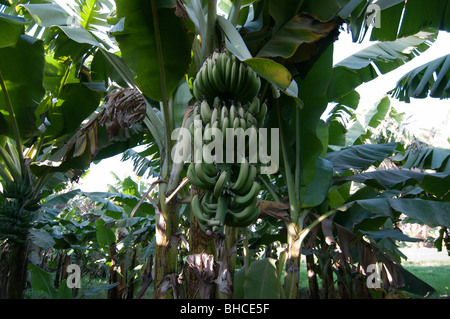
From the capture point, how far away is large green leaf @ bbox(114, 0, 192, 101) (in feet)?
6.55

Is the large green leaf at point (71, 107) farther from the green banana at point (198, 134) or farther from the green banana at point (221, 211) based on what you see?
the green banana at point (221, 211)

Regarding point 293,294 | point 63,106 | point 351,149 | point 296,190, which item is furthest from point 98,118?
point 351,149

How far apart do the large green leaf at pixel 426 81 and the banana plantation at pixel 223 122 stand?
2 centimetres

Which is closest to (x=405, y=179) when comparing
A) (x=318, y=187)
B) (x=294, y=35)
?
(x=318, y=187)

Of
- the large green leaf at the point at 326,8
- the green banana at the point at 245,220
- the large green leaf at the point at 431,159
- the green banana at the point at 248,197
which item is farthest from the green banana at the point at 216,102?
the large green leaf at the point at 431,159

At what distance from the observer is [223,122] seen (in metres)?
1.62

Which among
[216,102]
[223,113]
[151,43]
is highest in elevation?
[151,43]

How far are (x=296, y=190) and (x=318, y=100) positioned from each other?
2.54ft

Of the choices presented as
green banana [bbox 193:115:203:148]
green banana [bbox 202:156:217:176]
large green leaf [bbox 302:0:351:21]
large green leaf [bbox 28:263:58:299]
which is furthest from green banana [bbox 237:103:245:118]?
large green leaf [bbox 28:263:58:299]

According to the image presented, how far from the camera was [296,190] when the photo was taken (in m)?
2.54

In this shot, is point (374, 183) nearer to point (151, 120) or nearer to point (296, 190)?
point (296, 190)

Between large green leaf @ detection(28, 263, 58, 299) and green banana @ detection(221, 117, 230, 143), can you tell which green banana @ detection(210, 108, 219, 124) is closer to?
green banana @ detection(221, 117, 230, 143)

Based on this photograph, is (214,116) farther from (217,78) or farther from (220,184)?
(220,184)

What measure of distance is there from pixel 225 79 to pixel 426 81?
7.42ft
